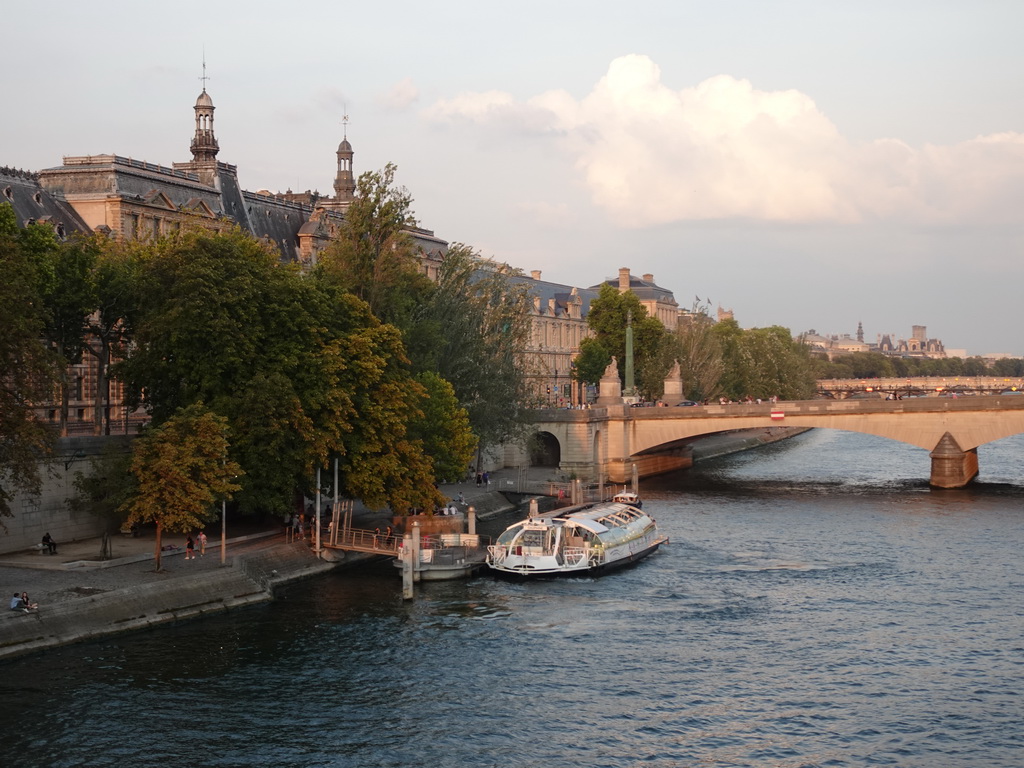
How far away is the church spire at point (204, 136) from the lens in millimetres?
99375

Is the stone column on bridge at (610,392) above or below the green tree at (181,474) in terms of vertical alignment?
above

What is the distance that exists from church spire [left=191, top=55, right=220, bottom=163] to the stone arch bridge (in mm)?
33381

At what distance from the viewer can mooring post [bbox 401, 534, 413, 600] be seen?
2152 inches

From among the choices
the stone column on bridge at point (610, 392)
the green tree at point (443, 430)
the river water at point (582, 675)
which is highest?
the stone column on bridge at point (610, 392)

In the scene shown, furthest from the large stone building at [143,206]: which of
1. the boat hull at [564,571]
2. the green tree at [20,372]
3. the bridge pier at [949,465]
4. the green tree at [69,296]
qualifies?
the bridge pier at [949,465]

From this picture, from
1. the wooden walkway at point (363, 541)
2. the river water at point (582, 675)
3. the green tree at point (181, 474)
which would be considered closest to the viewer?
the river water at point (582, 675)

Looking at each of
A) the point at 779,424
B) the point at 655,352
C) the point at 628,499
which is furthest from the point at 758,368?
the point at 628,499

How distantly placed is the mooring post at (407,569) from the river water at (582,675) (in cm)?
84

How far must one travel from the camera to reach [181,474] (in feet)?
171

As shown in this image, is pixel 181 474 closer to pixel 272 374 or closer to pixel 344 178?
pixel 272 374

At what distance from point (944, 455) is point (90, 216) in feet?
206

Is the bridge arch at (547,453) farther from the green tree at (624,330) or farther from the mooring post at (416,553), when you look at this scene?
the mooring post at (416,553)

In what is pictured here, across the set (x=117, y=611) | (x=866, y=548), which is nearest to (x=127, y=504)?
(x=117, y=611)

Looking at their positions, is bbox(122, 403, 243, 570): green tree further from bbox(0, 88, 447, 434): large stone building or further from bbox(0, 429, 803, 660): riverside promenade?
bbox(0, 88, 447, 434): large stone building
